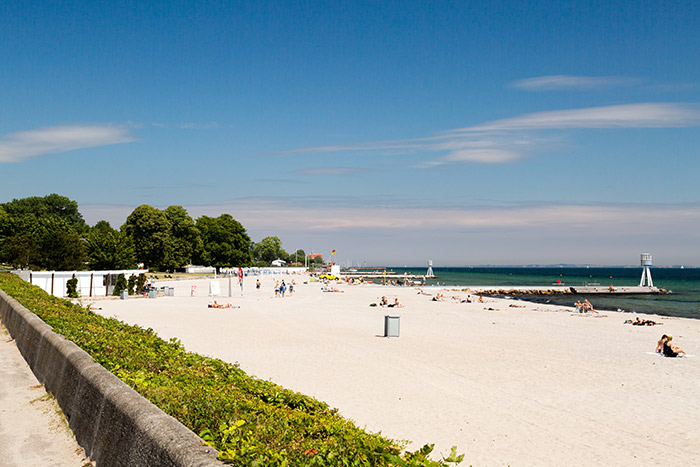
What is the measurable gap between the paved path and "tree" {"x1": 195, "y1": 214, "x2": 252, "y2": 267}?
4234 inches

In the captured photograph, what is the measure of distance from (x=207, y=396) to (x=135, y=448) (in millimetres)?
928

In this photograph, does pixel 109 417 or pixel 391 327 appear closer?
pixel 109 417

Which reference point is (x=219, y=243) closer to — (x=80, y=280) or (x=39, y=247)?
(x=39, y=247)

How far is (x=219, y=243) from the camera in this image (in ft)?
388

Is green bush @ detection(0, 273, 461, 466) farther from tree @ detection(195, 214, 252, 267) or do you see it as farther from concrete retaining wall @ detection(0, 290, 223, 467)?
tree @ detection(195, 214, 252, 267)

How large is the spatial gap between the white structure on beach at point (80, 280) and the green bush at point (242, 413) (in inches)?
1220

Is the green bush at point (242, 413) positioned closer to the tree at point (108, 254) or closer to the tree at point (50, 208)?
the tree at point (108, 254)

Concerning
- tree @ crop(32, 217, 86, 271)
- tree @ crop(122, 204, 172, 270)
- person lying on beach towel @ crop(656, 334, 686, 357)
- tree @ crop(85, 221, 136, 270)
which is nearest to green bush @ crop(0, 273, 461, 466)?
person lying on beach towel @ crop(656, 334, 686, 357)

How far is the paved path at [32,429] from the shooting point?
223 inches

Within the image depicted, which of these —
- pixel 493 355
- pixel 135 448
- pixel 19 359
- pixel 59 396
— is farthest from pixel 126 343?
pixel 493 355

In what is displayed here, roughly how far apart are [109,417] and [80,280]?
39532mm

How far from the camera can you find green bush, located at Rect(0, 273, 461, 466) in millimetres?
3596

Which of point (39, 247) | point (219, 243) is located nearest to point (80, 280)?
point (39, 247)

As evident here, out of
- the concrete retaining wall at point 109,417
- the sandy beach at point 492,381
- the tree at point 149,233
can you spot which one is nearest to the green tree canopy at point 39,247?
the tree at point 149,233
